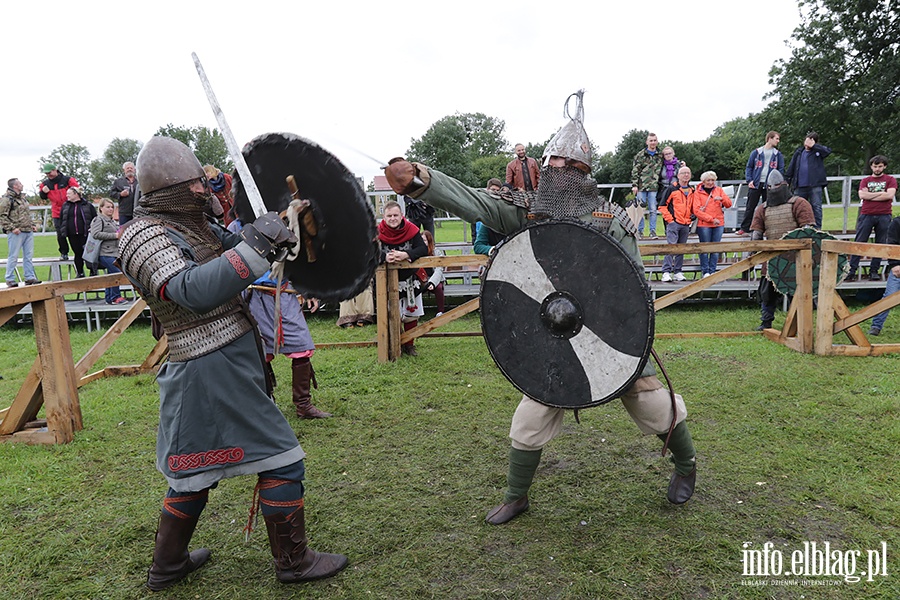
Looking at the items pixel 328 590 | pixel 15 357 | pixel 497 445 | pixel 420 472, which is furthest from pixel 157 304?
pixel 15 357

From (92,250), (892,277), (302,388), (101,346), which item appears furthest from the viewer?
(92,250)

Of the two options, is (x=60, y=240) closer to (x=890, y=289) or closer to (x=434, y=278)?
(x=434, y=278)

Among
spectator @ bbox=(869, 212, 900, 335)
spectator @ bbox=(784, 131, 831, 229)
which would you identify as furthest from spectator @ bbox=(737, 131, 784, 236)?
spectator @ bbox=(869, 212, 900, 335)

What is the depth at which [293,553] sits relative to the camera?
7.93 ft

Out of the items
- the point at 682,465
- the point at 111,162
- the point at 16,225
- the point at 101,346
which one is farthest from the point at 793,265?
the point at 111,162

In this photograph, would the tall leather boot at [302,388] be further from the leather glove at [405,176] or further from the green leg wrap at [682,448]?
the green leg wrap at [682,448]

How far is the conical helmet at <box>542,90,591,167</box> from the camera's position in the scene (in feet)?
8.98

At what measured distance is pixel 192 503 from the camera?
2.35 meters

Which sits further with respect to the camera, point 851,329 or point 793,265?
point 793,265

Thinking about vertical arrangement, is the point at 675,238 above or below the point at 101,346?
above

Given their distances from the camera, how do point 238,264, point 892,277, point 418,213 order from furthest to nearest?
point 418,213 < point 892,277 < point 238,264

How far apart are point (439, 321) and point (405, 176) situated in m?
3.61

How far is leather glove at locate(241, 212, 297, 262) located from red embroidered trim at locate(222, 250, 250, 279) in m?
0.06

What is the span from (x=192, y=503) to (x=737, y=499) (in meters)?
2.54
